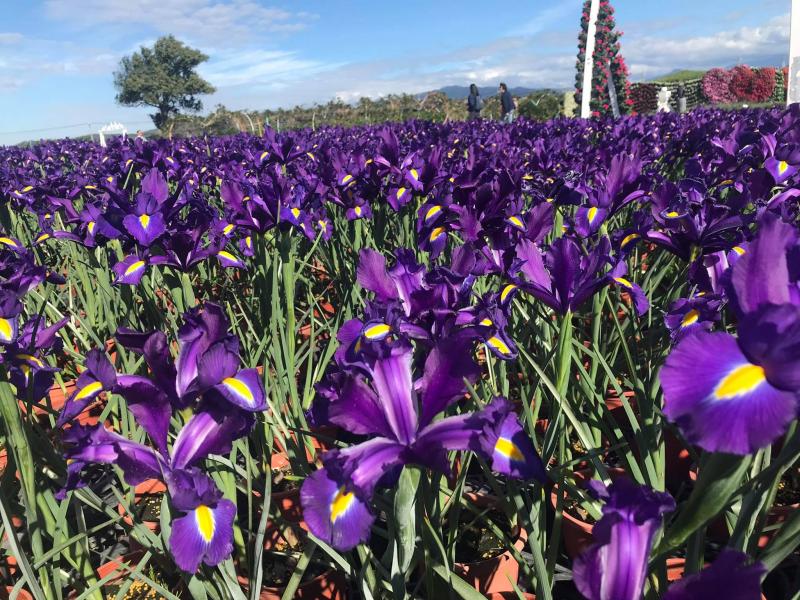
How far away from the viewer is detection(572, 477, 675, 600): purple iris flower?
3.05ft

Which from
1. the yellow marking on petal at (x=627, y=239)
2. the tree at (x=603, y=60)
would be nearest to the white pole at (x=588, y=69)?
the tree at (x=603, y=60)

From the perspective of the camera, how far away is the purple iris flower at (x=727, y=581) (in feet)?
2.79

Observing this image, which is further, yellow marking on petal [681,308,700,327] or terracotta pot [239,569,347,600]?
terracotta pot [239,569,347,600]

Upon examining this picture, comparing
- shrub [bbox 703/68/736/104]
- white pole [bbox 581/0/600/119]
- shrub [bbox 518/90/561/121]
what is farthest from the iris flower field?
shrub [bbox 703/68/736/104]

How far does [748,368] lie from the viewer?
87 centimetres

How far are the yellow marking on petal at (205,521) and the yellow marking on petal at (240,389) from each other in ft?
0.88

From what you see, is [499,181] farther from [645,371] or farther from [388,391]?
[388,391]

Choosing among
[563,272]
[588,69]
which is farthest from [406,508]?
[588,69]

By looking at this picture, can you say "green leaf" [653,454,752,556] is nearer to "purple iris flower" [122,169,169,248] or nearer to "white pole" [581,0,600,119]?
"purple iris flower" [122,169,169,248]

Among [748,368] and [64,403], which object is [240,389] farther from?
[64,403]

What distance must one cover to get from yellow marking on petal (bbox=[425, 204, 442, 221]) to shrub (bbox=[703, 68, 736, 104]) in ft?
132

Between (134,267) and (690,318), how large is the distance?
8.37 feet

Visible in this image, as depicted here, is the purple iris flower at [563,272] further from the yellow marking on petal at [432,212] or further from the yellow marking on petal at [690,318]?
the yellow marking on petal at [432,212]

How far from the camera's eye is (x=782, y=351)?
81cm
